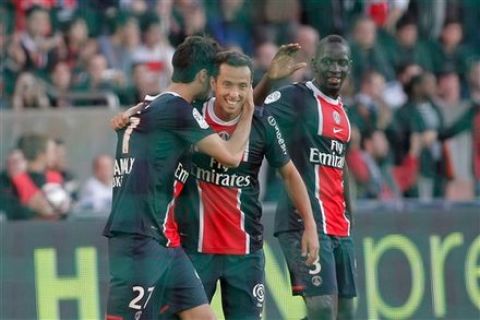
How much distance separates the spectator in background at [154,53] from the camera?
15195 millimetres

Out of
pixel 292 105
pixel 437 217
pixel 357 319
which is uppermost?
pixel 292 105

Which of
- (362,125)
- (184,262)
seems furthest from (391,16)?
(184,262)

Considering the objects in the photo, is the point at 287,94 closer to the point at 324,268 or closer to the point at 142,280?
the point at 324,268

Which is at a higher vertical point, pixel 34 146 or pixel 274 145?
pixel 274 145

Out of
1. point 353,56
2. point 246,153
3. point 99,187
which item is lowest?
point 99,187

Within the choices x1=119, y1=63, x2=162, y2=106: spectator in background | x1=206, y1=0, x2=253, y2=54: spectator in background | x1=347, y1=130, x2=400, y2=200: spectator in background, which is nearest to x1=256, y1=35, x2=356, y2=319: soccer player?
x1=347, y1=130, x2=400, y2=200: spectator in background

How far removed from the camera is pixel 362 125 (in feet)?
49.7

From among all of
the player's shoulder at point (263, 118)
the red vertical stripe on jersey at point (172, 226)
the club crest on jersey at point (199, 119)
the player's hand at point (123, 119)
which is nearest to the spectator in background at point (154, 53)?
the player's shoulder at point (263, 118)

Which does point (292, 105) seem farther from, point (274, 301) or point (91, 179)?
point (91, 179)

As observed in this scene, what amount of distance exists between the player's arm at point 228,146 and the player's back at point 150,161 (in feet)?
0.20

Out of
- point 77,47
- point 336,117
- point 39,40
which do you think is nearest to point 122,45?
point 77,47

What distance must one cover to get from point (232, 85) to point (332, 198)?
4.73ft

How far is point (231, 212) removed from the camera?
937 cm

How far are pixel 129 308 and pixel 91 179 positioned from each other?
5.39 m
